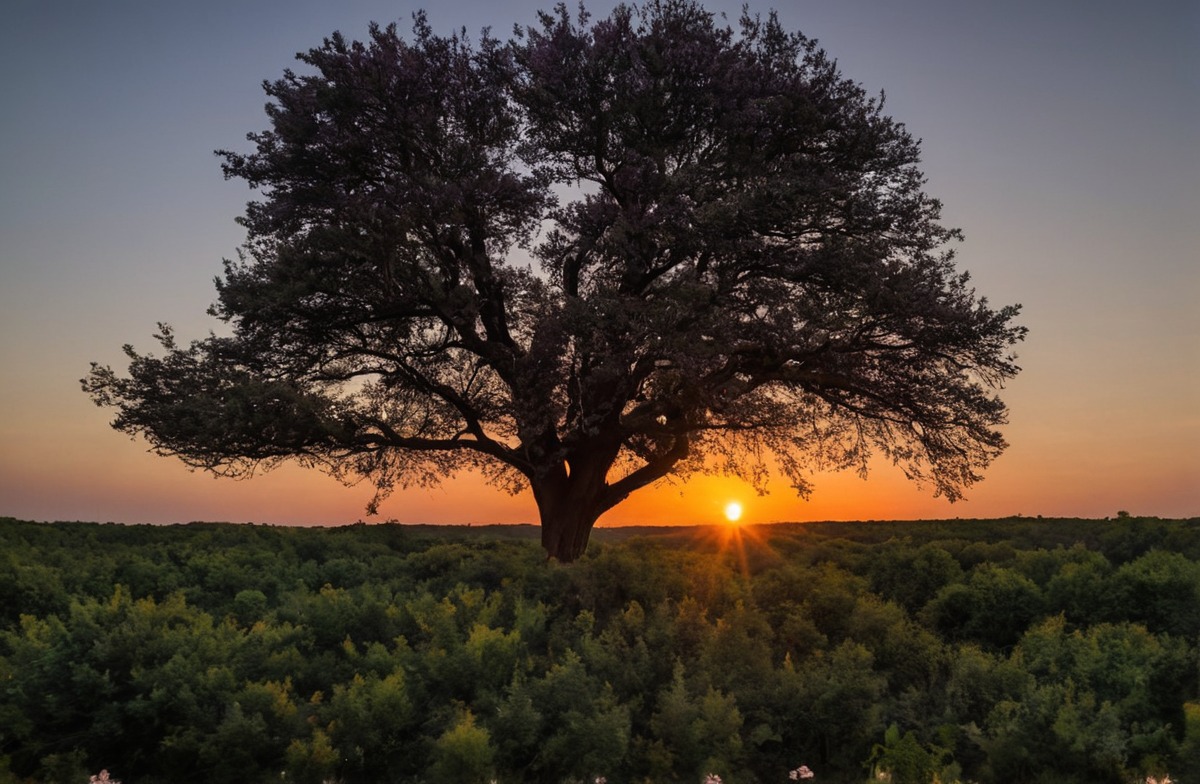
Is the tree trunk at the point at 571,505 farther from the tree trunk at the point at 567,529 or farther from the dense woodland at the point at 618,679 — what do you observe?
the dense woodland at the point at 618,679

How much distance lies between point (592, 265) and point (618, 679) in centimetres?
1211

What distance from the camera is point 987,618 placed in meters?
13.3

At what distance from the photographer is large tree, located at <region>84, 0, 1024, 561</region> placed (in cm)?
1819

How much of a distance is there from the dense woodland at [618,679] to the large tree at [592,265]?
5219mm

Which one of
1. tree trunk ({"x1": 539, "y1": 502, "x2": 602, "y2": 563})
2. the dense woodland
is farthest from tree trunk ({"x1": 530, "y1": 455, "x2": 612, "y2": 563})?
the dense woodland

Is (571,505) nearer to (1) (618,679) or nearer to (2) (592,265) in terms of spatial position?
(2) (592,265)

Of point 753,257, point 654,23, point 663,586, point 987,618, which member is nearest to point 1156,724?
point 987,618

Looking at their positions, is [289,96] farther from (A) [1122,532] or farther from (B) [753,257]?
(A) [1122,532]

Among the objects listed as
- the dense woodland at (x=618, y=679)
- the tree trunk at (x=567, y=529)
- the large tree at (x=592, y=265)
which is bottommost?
the dense woodland at (x=618, y=679)

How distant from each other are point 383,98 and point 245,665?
12.6 metres

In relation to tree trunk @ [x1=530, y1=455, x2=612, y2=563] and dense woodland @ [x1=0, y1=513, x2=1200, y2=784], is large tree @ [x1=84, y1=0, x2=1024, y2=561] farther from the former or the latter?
dense woodland @ [x1=0, y1=513, x2=1200, y2=784]

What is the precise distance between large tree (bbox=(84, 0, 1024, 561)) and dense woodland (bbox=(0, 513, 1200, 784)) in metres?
5.22

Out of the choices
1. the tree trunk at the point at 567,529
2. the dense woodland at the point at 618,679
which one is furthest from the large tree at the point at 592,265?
the dense woodland at the point at 618,679

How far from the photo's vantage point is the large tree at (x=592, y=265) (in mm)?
18188
